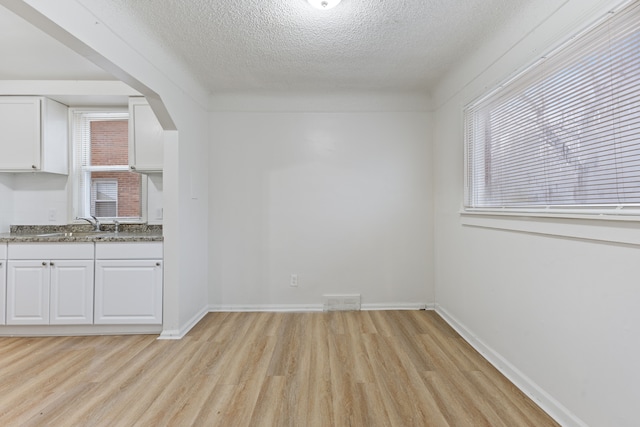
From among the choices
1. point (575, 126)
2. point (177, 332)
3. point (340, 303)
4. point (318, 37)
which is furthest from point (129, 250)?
point (575, 126)

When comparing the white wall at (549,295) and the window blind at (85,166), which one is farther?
the window blind at (85,166)

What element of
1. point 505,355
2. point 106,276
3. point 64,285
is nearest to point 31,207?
point 64,285

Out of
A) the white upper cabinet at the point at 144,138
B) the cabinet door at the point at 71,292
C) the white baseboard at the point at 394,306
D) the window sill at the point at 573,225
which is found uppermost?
the white upper cabinet at the point at 144,138

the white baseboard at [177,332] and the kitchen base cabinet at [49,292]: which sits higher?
the kitchen base cabinet at [49,292]

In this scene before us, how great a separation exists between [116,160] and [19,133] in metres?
0.83

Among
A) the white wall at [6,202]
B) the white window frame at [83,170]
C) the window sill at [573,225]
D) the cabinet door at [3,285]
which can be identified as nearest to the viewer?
the window sill at [573,225]

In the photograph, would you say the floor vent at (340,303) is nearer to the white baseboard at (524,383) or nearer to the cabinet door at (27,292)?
the white baseboard at (524,383)

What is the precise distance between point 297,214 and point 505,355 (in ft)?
7.50

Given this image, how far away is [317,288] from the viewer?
3.42m

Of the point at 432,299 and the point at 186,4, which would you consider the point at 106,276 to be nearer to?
the point at 186,4

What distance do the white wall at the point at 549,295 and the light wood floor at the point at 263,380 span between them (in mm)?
215

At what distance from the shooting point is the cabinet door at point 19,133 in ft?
9.68

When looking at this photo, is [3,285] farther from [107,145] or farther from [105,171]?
[107,145]

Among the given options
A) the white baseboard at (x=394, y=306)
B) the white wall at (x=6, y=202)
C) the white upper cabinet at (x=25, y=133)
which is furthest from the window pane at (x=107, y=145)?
the white baseboard at (x=394, y=306)
